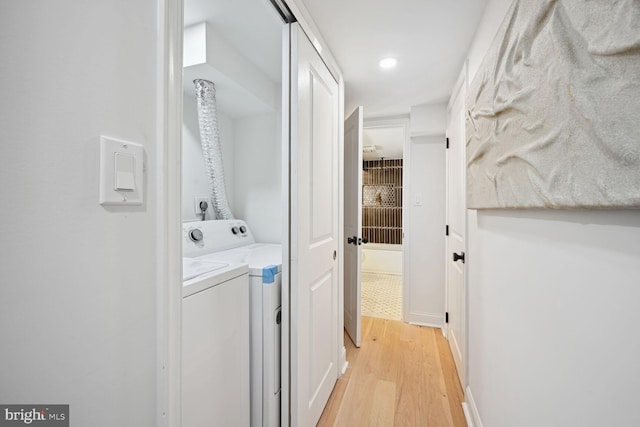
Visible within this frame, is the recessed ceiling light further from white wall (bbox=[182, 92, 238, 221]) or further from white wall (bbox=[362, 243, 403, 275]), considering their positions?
white wall (bbox=[362, 243, 403, 275])

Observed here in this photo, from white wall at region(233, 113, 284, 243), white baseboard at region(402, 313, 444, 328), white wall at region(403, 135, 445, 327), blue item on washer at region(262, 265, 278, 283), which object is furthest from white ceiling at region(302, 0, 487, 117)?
white baseboard at region(402, 313, 444, 328)

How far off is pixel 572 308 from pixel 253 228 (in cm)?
200

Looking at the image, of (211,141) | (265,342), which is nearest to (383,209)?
(211,141)

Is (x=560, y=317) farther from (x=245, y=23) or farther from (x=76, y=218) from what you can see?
(x=245, y=23)

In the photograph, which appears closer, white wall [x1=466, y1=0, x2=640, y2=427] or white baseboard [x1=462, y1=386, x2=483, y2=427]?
white wall [x1=466, y1=0, x2=640, y2=427]

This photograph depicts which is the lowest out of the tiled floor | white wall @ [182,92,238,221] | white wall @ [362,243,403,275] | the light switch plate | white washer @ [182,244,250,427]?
the tiled floor

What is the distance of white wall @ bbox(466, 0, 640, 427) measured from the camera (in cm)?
50

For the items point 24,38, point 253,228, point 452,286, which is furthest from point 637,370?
point 253,228

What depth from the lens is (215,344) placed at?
1020 millimetres

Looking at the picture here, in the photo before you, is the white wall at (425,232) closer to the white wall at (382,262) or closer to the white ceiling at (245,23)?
the white ceiling at (245,23)

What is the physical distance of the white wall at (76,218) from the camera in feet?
1.41

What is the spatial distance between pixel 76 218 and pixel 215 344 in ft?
2.36

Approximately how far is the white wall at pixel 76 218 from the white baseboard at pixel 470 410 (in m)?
1.57

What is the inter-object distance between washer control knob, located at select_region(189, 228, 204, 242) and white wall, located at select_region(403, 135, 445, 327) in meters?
2.08
